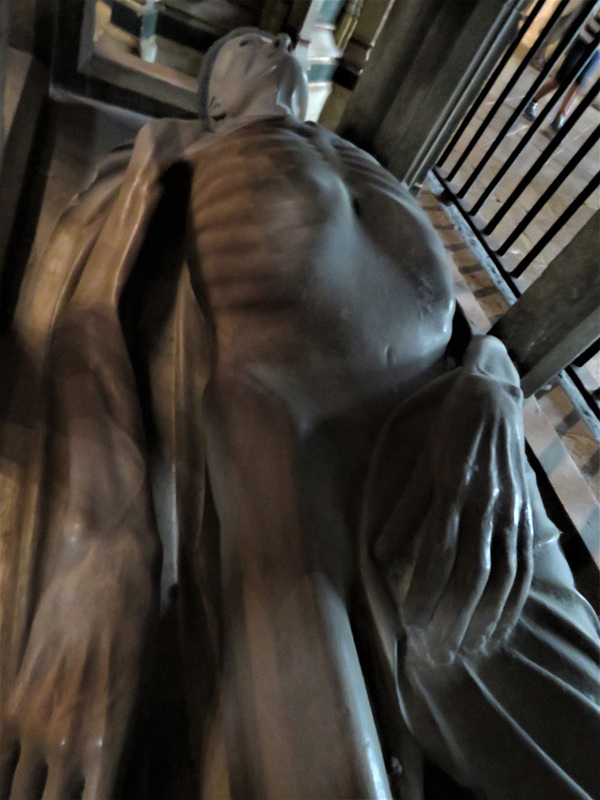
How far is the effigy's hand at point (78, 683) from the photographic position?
0.79 meters

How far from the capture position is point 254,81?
67.0 inches

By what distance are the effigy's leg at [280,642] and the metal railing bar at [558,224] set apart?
7.45 ft

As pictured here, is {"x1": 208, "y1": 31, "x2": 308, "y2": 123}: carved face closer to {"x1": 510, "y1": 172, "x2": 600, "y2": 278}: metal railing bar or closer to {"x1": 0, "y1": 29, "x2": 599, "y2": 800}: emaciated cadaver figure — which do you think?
{"x1": 0, "y1": 29, "x2": 599, "y2": 800}: emaciated cadaver figure

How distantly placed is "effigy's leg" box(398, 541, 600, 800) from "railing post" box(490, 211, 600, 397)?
4.75 feet

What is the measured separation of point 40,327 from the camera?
1.44m

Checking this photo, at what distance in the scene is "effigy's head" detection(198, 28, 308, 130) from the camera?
67.1 inches

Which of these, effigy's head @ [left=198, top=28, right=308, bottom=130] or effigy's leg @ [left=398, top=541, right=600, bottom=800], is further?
effigy's head @ [left=198, top=28, right=308, bottom=130]

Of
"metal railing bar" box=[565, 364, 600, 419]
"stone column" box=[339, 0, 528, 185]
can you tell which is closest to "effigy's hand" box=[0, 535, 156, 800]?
"stone column" box=[339, 0, 528, 185]

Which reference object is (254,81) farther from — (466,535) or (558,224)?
(558,224)

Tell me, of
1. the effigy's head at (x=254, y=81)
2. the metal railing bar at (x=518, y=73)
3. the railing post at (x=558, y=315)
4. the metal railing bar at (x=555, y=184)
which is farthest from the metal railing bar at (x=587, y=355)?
the effigy's head at (x=254, y=81)

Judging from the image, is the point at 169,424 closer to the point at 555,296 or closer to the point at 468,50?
the point at 555,296

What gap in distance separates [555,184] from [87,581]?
2.82 metres

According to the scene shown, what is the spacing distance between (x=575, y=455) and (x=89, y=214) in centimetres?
219

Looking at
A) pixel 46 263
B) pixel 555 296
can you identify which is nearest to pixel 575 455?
pixel 555 296
